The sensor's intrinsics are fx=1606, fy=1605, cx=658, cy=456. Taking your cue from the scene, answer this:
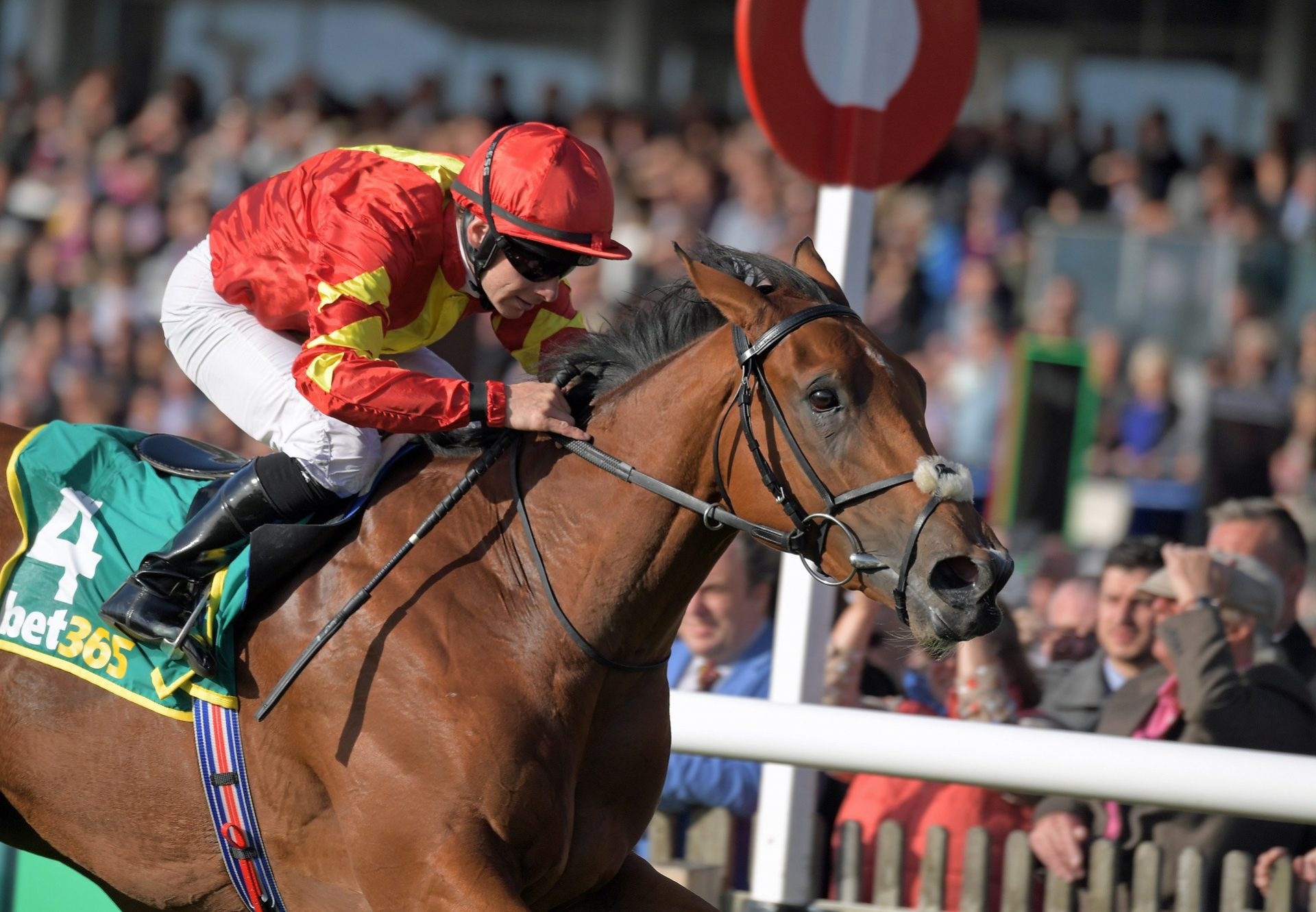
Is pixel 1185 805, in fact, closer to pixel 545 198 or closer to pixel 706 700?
pixel 706 700

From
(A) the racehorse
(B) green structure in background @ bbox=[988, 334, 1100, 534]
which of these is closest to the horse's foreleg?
(A) the racehorse

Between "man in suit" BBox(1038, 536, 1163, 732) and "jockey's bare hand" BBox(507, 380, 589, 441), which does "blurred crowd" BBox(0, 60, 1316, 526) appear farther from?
"jockey's bare hand" BBox(507, 380, 589, 441)

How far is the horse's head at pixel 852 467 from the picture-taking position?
2.70m

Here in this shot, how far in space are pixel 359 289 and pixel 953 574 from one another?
124cm

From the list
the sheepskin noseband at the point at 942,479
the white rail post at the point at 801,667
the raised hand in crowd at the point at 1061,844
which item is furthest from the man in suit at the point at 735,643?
the sheepskin noseband at the point at 942,479

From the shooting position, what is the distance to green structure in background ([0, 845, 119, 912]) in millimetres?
4059

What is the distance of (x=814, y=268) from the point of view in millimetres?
3283

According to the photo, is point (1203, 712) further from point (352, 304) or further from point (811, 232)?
point (811, 232)

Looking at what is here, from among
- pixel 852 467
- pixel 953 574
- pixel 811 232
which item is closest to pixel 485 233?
pixel 852 467

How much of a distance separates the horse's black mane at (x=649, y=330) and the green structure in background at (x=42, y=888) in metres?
1.65

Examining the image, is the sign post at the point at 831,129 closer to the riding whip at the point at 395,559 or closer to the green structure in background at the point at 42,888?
the riding whip at the point at 395,559

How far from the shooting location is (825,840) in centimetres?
434

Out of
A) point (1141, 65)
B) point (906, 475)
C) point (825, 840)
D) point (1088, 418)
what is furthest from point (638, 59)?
point (906, 475)

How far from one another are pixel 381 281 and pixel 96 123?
39.1ft
